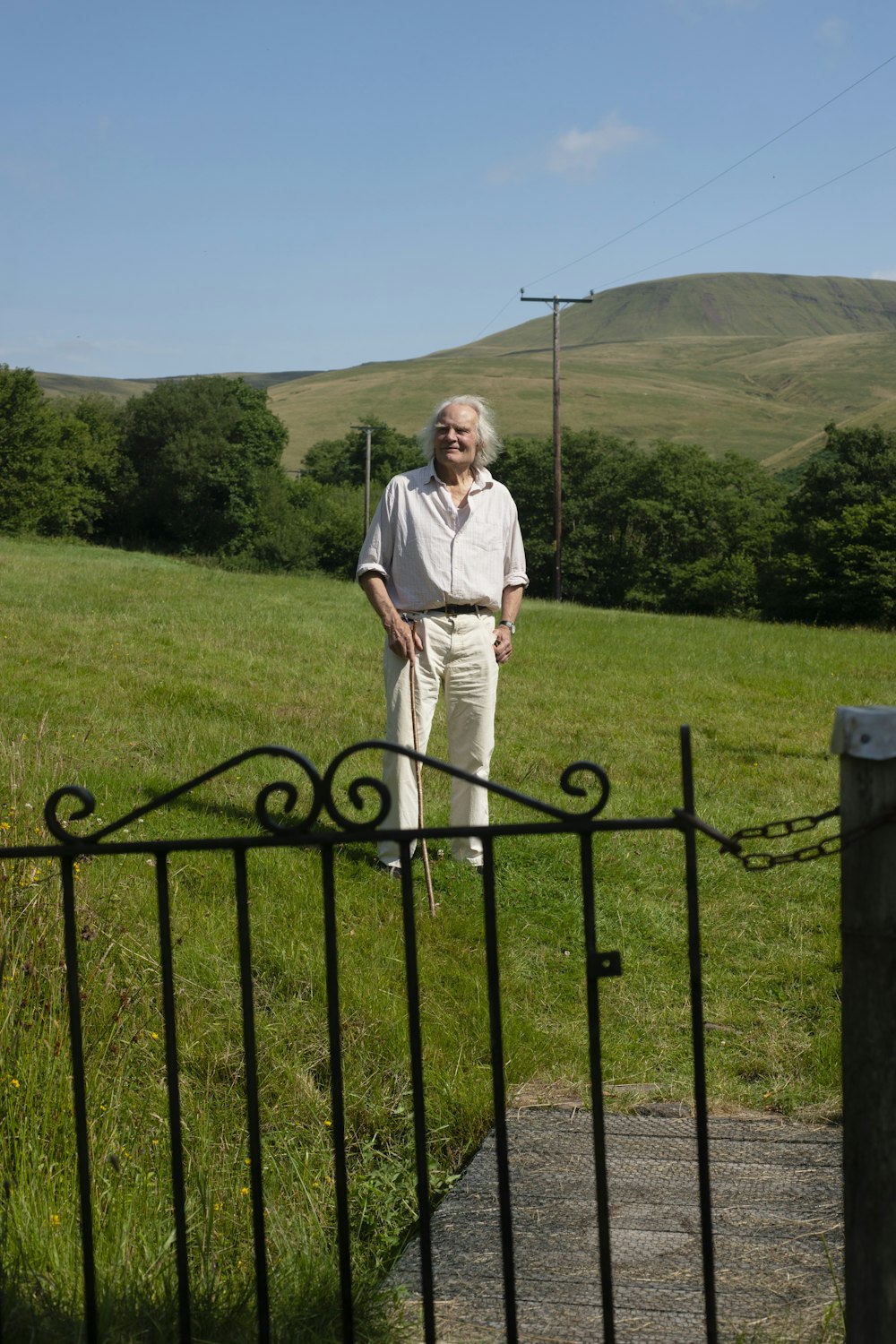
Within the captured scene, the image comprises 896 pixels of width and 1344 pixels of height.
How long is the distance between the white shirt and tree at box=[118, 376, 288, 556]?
65.1 m

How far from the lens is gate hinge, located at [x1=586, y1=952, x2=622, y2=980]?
2.13m

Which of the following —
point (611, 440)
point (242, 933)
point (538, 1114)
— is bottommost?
point (538, 1114)

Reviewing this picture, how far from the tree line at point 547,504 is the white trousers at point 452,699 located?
41.0 metres

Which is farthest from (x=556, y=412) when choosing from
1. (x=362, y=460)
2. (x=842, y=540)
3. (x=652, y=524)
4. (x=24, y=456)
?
(x=362, y=460)

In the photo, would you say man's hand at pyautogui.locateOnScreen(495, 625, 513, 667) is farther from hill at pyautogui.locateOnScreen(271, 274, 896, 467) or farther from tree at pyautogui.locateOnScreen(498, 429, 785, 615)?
hill at pyautogui.locateOnScreen(271, 274, 896, 467)

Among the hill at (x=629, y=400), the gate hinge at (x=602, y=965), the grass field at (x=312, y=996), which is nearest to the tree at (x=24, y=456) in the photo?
the grass field at (x=312, y=996)

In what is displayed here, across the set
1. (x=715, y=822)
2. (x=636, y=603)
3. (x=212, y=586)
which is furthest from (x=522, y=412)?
(x=715, y=822)

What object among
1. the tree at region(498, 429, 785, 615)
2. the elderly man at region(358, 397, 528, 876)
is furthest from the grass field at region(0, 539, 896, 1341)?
Answer: the tree at region(498, 429, 785, 615)

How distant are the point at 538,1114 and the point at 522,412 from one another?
150 m

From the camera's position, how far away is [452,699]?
6207mm

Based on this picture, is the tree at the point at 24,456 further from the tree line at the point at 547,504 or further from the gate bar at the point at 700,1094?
the gate bar at the point at 700,1094

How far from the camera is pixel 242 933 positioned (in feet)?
7.43

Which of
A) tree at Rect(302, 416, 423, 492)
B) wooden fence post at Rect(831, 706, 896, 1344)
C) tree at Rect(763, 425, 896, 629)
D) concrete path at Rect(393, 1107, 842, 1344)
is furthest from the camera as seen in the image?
tree at Rect(302, 416, 423, 492)

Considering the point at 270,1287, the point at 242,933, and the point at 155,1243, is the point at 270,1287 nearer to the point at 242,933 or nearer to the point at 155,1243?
the point at 155,1243
